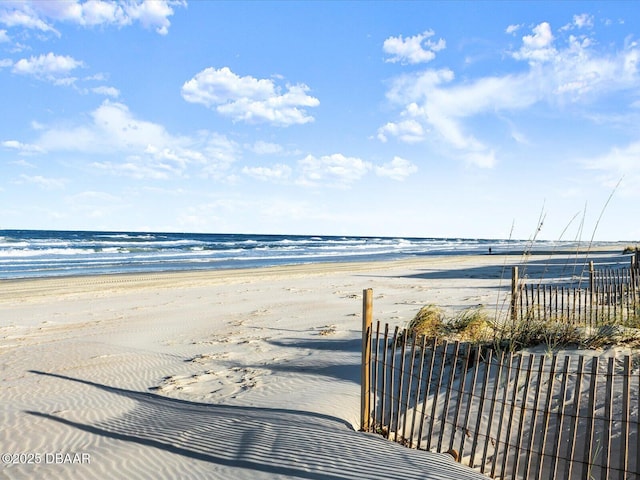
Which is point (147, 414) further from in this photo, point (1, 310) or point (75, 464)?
point (1, 310)

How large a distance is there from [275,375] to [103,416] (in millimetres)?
2376

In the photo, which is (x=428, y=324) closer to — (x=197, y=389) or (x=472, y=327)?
(x=472, y=327)

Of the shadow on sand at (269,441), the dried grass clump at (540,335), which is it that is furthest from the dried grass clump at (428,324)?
the shadow on sand at (269,441)

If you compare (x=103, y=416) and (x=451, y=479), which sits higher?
(x=451, y=479)

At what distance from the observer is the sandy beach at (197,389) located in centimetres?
421

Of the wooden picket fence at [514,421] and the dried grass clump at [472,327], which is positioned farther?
the dried grass clump at [472,327]

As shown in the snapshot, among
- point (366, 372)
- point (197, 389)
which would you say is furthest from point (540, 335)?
point (197, 389)

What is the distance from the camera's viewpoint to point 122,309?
548 inches

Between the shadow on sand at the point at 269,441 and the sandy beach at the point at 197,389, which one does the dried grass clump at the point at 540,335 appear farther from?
the shadow on sand at the point at 269,441

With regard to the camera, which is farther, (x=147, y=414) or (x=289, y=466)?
(x=147, y=414)

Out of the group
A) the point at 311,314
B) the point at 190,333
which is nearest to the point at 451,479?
the point at 190,333

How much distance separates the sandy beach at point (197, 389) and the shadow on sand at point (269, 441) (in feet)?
0.06

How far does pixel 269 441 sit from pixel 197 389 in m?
2.42

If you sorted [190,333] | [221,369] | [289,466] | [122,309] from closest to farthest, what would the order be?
[289,466] → [221,369] → [190,333] → [122,309]
